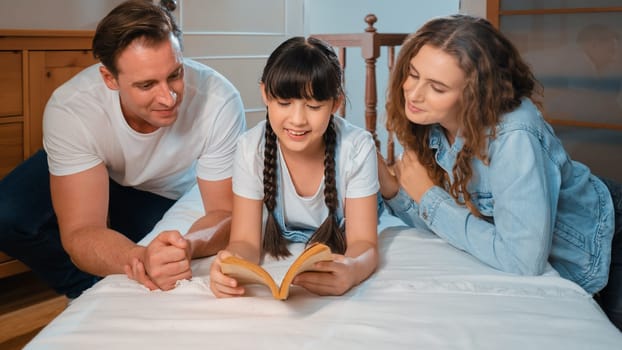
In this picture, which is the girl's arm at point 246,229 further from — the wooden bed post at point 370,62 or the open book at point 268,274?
the wooden bed post at point 370,62

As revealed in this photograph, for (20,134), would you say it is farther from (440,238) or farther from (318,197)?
(440,238)

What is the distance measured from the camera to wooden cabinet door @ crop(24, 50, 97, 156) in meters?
2.50

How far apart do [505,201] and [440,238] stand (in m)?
0.26

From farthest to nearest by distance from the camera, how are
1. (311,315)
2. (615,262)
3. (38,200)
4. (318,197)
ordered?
(38,200) → (615,262) → (318,197) → (311,315)

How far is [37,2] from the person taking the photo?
2.94m

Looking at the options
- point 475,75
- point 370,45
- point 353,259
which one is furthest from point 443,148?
point 370,45

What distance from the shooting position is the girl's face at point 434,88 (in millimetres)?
1479

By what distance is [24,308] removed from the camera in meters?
2.56

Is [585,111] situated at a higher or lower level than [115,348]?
higher

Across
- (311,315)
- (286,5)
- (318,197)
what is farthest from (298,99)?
(286,5)

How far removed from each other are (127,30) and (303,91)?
1.73ft

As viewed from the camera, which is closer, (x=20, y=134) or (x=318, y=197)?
(x=318, y=197)

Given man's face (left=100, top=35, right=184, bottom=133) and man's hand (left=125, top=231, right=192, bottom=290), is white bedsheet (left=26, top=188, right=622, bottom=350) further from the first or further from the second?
man's face (left=100, top=35, right=184, bottom=133)

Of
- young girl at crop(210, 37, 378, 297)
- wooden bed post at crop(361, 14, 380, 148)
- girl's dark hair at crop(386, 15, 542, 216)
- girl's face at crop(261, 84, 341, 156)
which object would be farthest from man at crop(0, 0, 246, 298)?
wooden bed post at crop(361, 14, 380, 148)
